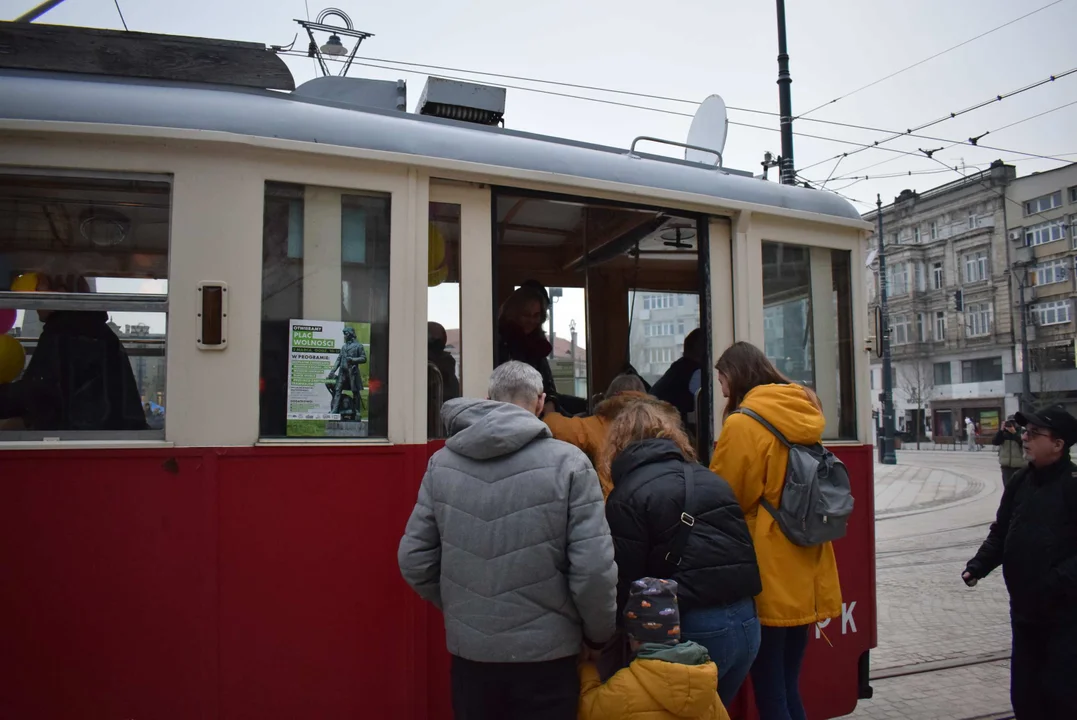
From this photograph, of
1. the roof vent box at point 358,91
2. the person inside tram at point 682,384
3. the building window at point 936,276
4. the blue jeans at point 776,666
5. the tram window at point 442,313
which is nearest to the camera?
the blue jeans at point 776,666

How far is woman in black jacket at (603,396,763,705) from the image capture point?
8.66 feet

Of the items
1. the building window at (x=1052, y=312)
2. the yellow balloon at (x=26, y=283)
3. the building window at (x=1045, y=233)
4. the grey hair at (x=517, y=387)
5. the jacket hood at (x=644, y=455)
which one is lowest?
the jacket hood at (x=644, y=455)

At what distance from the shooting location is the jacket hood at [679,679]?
A: 2430mm

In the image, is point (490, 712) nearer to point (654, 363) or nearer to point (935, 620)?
point (654, 363)

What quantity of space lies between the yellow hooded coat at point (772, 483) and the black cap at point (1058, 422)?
1.63 meters

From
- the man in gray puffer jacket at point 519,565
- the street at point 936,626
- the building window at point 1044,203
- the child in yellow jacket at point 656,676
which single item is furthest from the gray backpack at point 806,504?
the building window at point 1044,203

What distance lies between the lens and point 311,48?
4.11 meters

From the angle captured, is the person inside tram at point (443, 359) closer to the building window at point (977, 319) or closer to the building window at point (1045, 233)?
the building window at point (1045, 233)

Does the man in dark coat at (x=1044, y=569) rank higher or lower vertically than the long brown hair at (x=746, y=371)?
lower

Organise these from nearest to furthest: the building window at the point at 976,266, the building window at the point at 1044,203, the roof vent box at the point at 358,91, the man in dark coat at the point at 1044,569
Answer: the roof vent box at the point at 358,91 → the man in dark coat at the point at 1044,569 → the building window at the point at 1044,203 → the building window at the point at 976,266

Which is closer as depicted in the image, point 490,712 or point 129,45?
point 490,712

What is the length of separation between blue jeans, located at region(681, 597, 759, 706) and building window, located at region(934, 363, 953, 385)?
176 ft

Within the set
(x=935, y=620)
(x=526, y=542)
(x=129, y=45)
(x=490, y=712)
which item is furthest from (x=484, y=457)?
(x=935, y=620)

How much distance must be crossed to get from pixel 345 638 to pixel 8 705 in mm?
1101
